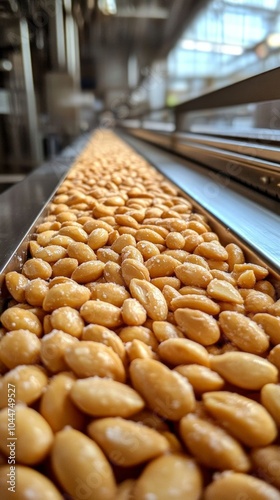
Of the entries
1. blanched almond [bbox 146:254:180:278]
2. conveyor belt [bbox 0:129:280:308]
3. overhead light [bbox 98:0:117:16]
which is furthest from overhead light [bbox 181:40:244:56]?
blanched almond [bbox 146:254:180:278]

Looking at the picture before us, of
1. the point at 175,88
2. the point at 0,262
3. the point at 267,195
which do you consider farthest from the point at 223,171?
the point at 175,88

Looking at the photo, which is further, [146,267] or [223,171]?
[223,171]

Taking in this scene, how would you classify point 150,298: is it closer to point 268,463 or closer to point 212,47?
point 268,463

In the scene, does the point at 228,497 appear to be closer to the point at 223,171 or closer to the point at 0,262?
the point at 0,262

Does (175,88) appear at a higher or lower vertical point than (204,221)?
higher

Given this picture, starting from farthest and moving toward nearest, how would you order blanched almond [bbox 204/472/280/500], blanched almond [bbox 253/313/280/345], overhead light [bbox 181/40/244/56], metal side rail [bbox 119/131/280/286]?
overhead light [bbox 181/40/244/56] → metal side rail [bbox 119/131/280/286] → blanched almond [bbox 253/313/280/345] → blanched almond [bbox 204/472/280/500]

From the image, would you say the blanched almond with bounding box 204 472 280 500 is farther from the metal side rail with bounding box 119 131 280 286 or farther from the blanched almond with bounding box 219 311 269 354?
the metal side rail with bounding box 119 131 280 286
